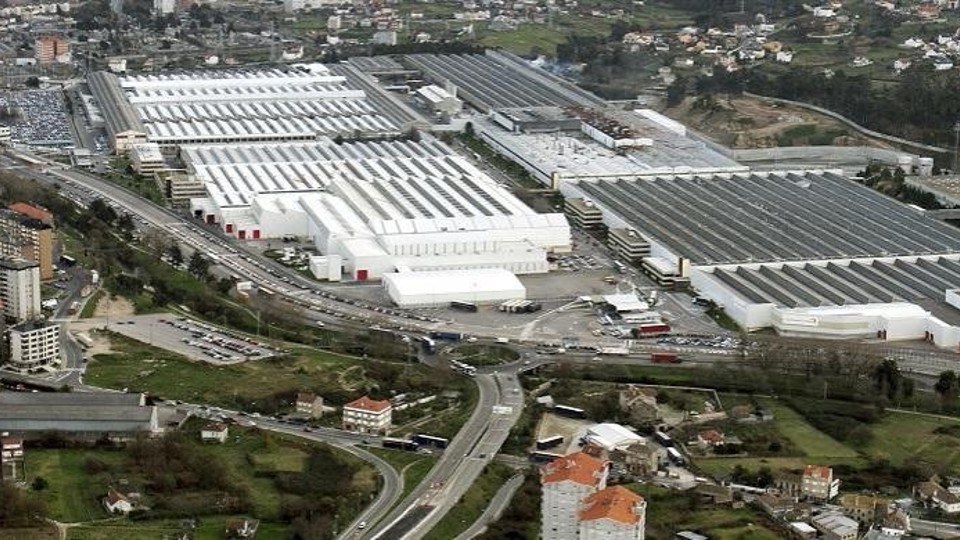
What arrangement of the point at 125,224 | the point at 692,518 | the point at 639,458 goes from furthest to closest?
1. the point at 125,224
2. the point at 639,458
3. the point at 692,518

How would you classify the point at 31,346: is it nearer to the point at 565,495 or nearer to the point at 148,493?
the point at 148,493

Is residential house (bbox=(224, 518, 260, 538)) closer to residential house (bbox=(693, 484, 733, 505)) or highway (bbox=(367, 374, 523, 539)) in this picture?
highway (bbox=(367, 374, 523, 539))

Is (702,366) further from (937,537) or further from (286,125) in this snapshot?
(286,125)

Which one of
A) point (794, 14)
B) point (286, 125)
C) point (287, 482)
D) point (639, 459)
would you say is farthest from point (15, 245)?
point (794, 14)

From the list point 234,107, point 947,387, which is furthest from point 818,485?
point 234,107

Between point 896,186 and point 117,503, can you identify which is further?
point 896,186

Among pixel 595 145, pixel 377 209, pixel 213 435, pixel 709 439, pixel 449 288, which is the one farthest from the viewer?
pixel 595 145

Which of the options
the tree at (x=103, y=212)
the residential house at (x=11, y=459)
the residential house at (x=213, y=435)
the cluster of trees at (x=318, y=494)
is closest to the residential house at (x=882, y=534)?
the cluster of trees at (x=318, y=494)
